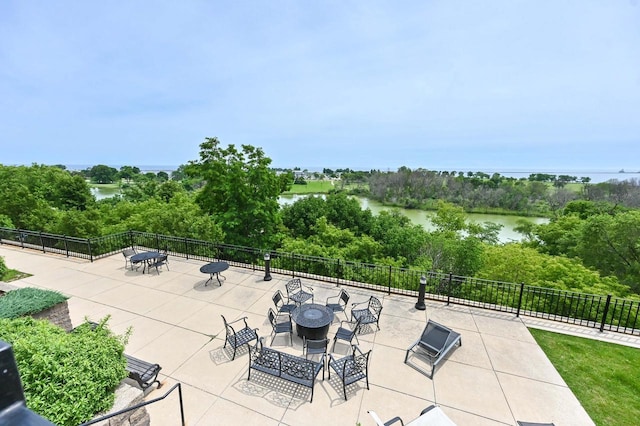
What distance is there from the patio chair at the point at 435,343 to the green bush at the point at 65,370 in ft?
15.8

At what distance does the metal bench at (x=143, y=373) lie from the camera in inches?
166

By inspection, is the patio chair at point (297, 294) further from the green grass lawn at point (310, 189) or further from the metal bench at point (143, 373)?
the green grass lawn at point (310, 189)

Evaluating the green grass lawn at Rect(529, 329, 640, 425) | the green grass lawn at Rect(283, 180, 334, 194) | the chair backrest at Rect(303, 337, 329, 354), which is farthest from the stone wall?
the green grass lawn at Rect(283, 180, 334, 194)

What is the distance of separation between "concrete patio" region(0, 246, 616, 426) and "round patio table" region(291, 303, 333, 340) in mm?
405

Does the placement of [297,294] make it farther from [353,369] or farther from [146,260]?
[146,260]

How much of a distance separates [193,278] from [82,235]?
38.0 ft

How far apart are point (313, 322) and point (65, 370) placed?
398 cm

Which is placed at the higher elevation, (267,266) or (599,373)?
(267,266)

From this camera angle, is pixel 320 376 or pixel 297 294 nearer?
pixel 320 376

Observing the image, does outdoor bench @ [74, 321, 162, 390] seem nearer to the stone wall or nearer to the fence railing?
the stone wall

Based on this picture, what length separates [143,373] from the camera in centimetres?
429

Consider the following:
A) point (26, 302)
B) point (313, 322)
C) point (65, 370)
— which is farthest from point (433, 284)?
point (26, 302)

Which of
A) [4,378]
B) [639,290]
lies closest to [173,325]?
[4,378]

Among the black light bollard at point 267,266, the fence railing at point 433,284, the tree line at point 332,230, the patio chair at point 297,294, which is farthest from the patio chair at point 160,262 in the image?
the tree line at point 332,230
